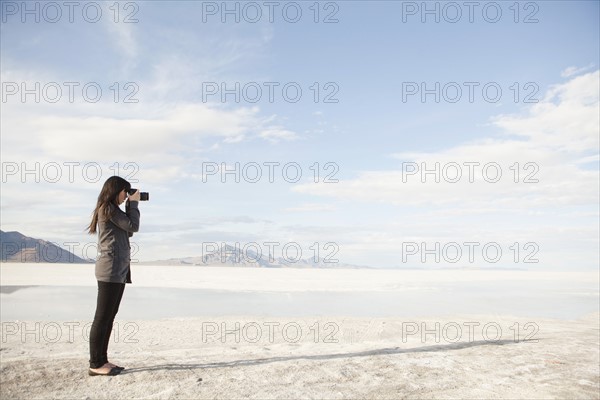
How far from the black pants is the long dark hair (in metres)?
0.75

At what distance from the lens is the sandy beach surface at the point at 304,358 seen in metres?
4.46

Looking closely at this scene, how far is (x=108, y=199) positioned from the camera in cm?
489

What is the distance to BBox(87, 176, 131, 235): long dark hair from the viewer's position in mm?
4852

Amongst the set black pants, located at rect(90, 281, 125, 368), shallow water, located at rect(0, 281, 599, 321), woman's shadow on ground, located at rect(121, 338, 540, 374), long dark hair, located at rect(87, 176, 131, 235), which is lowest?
shallow water, located at rect(0, 281, 599, 321)

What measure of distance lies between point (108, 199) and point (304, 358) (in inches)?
131

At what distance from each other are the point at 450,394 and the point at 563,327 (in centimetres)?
643

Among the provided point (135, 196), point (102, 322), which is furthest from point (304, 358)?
point (135, 196)

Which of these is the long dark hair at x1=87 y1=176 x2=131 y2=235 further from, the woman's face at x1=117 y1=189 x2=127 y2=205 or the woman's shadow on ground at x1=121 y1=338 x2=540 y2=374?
the woman's shadow on ground at x1=121 y1=338 x2=540 y2=374

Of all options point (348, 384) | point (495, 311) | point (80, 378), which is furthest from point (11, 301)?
point (495, 311)

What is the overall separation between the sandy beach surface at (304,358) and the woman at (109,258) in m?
0.30

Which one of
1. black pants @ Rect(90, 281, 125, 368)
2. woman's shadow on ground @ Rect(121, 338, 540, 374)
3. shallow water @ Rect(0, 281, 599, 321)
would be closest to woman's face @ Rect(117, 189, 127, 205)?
black pants @ Rect(90, 281, 125, 368)

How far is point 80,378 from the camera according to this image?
465 centimetres

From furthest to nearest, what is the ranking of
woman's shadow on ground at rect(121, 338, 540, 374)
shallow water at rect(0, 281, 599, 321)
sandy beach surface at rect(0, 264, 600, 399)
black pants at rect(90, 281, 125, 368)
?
shallow water at rect(0, 281, 599, 321) → woman's shadow on ground at rect(121, 338, 540, 374) → black pants at rect(90, 281, 125, 368) → sandy beach surface at rect(0, 264, 600, 399)

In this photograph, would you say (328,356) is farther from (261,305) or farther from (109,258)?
(261,305)
